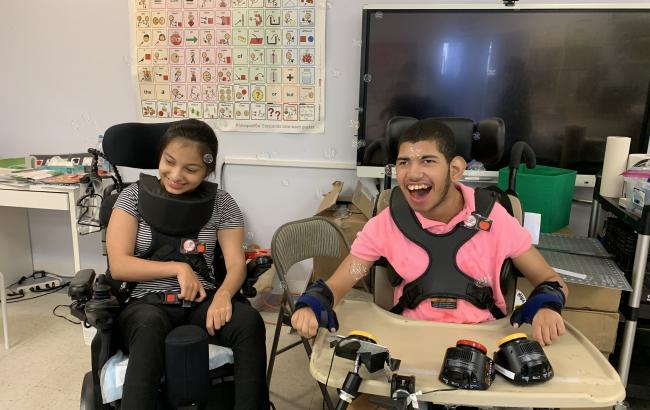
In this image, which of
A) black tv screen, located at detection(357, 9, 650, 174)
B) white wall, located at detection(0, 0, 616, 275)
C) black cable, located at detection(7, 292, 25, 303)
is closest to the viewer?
black tv screen, located at detection(357, 9, 650, 174)

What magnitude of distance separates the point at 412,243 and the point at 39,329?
7.95 feet

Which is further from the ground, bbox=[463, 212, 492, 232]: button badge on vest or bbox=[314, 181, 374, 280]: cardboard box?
bbox=[463, 212, 492, 232]: button badge on vest

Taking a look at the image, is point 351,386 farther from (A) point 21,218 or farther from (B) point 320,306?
(A) point 21,218

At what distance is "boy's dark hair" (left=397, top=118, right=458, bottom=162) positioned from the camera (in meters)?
1.50

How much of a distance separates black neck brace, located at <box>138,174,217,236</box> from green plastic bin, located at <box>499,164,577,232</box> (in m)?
1.48

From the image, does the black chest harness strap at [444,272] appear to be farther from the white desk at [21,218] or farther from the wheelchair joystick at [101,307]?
the white desk at [21,218]

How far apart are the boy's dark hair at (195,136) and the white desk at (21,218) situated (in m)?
1.30

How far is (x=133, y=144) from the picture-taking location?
185 centimetres

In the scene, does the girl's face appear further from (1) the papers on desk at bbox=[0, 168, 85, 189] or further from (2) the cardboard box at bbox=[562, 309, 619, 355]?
(2) the cardboard box at bbox=[562, 309, 619, 355]

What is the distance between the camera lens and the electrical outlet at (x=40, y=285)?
11.0 ft

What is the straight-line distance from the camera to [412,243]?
1.53 metres

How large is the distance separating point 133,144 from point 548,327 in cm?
153

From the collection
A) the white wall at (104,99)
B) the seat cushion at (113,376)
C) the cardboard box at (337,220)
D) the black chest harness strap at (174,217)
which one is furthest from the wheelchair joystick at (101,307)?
the white wall at (104,99)

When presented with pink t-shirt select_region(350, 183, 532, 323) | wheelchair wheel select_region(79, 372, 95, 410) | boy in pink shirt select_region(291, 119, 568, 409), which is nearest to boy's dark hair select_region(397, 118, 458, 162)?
boy in pink shirt select_region(291, 119, 568, 409)
